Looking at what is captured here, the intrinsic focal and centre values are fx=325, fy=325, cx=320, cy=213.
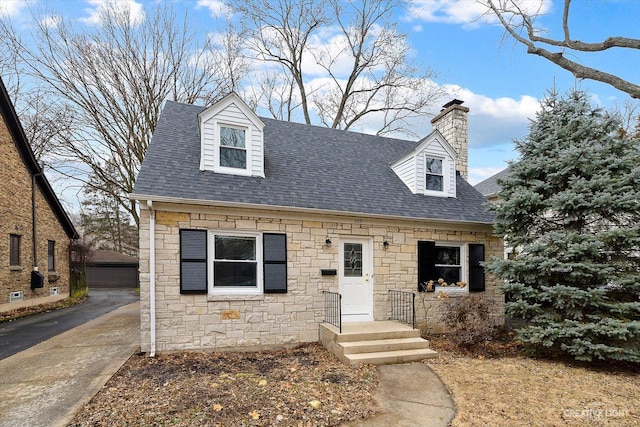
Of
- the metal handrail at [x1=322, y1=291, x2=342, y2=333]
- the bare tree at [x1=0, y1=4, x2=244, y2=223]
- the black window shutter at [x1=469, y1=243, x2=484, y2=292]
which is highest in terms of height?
the bare tree at [x1=0, y1=4, x2=244, y2=223]

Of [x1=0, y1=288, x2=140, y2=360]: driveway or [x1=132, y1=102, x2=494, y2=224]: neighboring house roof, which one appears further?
[x1=0, y1=288, x2=140, y2=360]: driveway

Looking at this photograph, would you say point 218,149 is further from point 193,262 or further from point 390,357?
point 390,357

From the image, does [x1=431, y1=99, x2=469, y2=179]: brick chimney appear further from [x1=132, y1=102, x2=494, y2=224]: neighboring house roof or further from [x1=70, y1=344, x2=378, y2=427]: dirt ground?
[x1=70, y1=344, x2=378, y2=427]: dirt ground

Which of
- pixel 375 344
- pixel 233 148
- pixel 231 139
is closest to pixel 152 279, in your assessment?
pixel 233 148

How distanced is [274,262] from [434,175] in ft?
17.7

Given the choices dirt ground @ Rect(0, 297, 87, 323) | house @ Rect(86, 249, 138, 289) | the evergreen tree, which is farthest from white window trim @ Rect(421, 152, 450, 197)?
house @ Rect(86, 249, 138, 289)

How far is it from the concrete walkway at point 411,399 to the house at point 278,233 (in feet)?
4.72

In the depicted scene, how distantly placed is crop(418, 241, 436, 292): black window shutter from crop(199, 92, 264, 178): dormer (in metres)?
4.31

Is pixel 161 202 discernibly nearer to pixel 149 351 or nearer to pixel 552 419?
pixel 149 351

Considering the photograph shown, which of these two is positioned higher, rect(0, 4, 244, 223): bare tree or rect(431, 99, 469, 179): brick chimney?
rect(0, 4, 244, 223): bare tree

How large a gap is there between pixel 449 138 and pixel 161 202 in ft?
29.0

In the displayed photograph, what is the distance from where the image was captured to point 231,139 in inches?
294

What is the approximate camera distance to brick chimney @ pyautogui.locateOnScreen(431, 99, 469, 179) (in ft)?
34.5

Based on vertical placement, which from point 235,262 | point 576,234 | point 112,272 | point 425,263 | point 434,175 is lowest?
point 112,272
